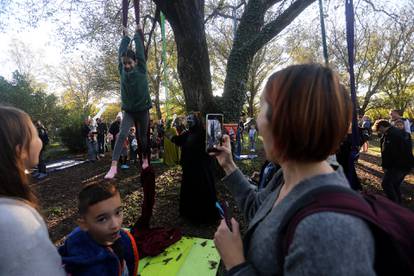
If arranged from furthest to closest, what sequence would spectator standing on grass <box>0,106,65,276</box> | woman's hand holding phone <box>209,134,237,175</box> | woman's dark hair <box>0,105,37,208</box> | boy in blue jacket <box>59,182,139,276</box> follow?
woman's hand holding phone <box>209,134,237,175</box>, boy in blue jacket <box>59,182,139,276</box>, woman's dark hair <box>0,105,37,208</box>, spectator standing on grass <box>0,106,65,276</box>

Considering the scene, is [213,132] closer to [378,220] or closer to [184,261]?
[378,220]

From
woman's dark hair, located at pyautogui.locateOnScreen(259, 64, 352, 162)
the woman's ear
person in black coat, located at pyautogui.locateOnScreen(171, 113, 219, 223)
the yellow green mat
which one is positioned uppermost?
woman's dark hair, located at pyautogui.locateOnScreen(259, 64, 352, 162)

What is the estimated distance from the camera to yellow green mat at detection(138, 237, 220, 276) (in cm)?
309

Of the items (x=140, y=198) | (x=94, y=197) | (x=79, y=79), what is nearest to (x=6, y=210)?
(x=94, y=197)

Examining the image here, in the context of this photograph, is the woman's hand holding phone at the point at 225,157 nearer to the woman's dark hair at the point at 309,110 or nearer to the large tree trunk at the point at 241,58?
the woman's dark hair at the point at 309,110

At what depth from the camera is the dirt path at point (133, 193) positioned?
16.5 ft

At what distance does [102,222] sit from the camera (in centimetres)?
175

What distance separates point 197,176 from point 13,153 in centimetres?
374

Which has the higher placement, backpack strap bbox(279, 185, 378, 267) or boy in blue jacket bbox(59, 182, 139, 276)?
backpack strap bbox(279, 185, 378, 267)

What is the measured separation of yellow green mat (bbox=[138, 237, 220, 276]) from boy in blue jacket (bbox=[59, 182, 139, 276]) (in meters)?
1.33

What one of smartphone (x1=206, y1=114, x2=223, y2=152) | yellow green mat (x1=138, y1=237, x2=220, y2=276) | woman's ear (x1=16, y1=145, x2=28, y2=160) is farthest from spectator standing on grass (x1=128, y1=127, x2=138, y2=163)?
woman's ear (x1=16, y1=145, x2=28, y2=160)

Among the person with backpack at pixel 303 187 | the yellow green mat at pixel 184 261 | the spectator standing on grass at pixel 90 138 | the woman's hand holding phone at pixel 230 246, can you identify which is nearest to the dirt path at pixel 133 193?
the yellow green mat at pixel 184 261

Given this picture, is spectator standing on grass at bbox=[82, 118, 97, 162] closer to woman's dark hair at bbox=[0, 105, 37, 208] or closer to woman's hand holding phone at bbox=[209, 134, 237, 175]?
woman's hand holding phone at bbox=[209, 134, 237, 175]

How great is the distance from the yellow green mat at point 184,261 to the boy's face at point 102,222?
160cm
